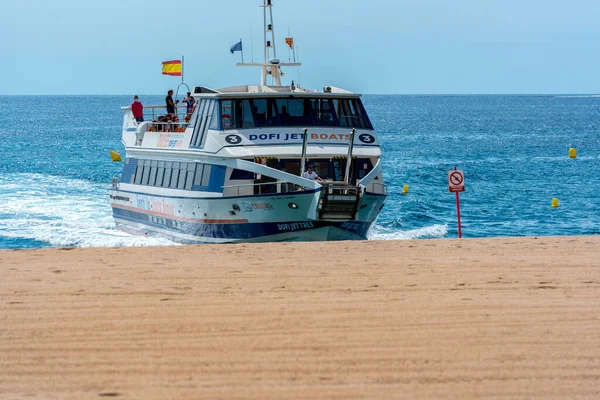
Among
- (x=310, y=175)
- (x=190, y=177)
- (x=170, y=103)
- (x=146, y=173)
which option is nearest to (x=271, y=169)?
(x=310, y=175)

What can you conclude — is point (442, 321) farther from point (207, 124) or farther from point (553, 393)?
point (207, 124)

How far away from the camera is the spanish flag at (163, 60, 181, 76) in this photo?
31.4m

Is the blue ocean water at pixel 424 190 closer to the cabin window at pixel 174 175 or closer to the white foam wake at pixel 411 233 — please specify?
the white foam wake at pixel 411 233

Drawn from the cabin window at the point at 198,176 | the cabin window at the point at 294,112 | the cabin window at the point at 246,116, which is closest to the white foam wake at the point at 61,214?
the cabin window at the point at 198,176

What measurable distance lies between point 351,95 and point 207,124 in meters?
3.47

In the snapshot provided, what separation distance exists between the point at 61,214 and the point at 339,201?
16.8 m

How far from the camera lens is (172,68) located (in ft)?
104

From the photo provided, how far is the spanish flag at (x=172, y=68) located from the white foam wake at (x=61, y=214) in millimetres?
5139

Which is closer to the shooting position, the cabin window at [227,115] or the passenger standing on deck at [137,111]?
the cabin window at [227,115]

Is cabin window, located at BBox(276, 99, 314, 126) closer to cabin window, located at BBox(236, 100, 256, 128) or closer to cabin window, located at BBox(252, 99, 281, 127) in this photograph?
cabin window, located at BBox(252, 99, 281, 127)

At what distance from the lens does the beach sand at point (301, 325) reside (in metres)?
9.27

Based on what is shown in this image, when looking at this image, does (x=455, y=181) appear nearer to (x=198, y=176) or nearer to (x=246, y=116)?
(x=246, y=116)

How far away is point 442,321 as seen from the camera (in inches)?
453

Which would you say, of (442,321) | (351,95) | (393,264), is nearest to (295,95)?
(351,95)
